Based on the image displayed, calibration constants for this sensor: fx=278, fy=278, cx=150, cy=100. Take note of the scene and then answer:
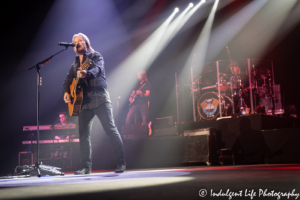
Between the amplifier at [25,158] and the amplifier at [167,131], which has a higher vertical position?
the amplifier at [167,131]

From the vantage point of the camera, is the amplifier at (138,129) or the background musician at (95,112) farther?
the amplifier at (138,129)

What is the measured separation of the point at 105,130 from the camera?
3.64 metres

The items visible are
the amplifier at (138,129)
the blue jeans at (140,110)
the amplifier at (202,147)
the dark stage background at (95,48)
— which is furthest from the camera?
the blue jeans at (140,110)

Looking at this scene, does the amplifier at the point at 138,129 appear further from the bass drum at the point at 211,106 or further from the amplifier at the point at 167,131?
the bass drum at the point at 211,106

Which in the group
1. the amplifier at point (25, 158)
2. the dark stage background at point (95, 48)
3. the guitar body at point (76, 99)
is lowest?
the amplifier at point (25, 158)

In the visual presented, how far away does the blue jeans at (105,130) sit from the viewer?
3.62 m

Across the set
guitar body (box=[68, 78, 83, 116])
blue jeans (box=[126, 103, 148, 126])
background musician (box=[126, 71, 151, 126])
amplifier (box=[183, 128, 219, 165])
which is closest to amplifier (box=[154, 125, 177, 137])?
blue jeans (box=[126, 103, 148, 126])

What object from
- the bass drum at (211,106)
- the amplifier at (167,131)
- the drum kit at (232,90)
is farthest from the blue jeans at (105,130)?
the bass drum at (211,106)

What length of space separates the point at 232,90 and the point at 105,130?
572 centimetres

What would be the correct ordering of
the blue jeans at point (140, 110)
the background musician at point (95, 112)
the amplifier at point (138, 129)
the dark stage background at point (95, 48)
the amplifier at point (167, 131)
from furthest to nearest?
the blue jeans at point (140, 110) → the dark stage background at point (95, 48) → the amplifier at point (138, 129) → the amplifier at point (167, 131) → the background musician at point (95, 112)

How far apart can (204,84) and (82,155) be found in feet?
20.0

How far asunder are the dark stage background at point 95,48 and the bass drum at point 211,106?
1837 mm

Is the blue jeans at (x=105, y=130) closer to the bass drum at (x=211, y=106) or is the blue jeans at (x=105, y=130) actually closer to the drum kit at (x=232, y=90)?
the drum kit at (x=232, y=90)

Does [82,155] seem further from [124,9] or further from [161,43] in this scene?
[161,43]
